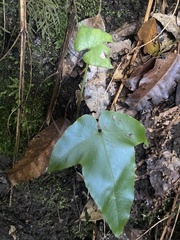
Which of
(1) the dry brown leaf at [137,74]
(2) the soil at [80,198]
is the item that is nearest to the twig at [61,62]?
(2) the soil at [80,198]

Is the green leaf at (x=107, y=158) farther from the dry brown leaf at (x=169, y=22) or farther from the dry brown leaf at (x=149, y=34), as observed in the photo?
the dry brown leaf at (x=169, y=22)

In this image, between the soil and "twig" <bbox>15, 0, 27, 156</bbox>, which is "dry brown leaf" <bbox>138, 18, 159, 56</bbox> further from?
"twig" <bbox>15, 0, 27, 156</bbox>

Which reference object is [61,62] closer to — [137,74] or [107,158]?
[137,74]

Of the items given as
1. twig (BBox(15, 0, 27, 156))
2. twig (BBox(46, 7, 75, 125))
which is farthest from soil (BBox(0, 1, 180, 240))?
twig (BBox(15, 0, 27, 156))

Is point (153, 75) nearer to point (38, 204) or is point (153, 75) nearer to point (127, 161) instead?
point (127, 161)

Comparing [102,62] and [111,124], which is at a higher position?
[102,62]

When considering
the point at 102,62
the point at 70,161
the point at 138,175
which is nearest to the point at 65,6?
the point at 102,62
